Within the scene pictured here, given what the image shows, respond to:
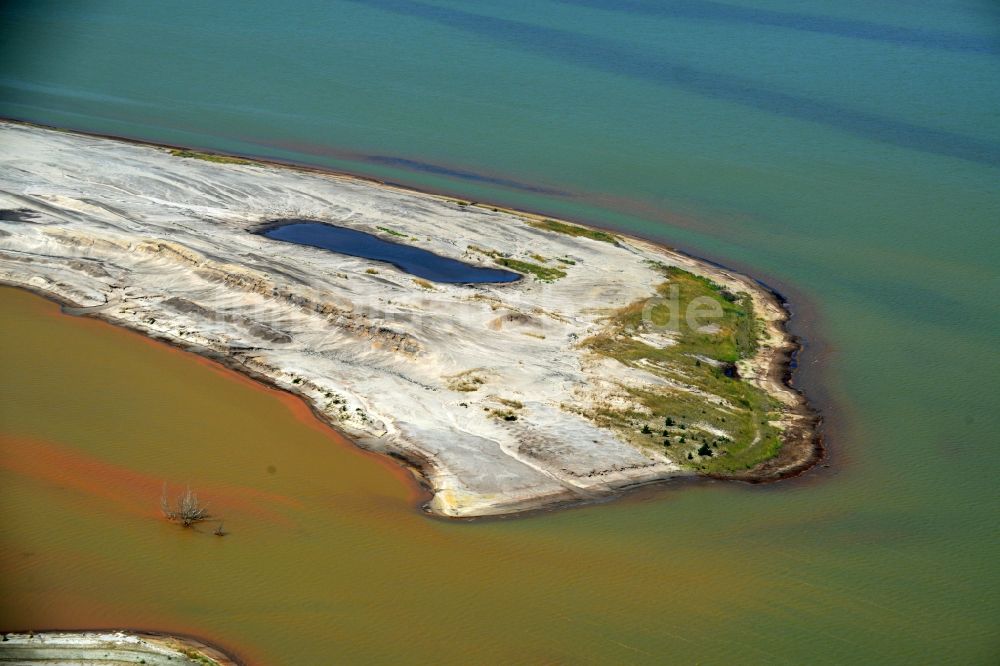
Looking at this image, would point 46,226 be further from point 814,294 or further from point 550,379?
point 814,294

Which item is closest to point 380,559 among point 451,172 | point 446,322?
point 446,322

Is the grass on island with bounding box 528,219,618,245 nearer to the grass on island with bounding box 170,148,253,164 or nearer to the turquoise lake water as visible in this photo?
the turquoise lake water

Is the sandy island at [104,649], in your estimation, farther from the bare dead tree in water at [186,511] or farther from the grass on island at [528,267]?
the grass on island at [528,267]

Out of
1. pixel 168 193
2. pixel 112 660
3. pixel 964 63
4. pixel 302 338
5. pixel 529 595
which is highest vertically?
pixel 964 63

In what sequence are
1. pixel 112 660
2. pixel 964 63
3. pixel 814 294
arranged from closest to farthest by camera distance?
pixel 112 660
pixel 814 294
pixel 964 63

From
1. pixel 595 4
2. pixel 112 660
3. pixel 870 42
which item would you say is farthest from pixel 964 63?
pixel 112 660

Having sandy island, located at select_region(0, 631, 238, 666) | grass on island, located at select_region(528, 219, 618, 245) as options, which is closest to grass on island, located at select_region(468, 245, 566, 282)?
grass on island, located at select_region(528, 219, 618, 245)

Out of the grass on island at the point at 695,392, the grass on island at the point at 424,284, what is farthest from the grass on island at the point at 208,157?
the grass on island at the point at 695,392

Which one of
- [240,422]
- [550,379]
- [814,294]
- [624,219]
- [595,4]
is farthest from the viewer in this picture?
[595,4]
